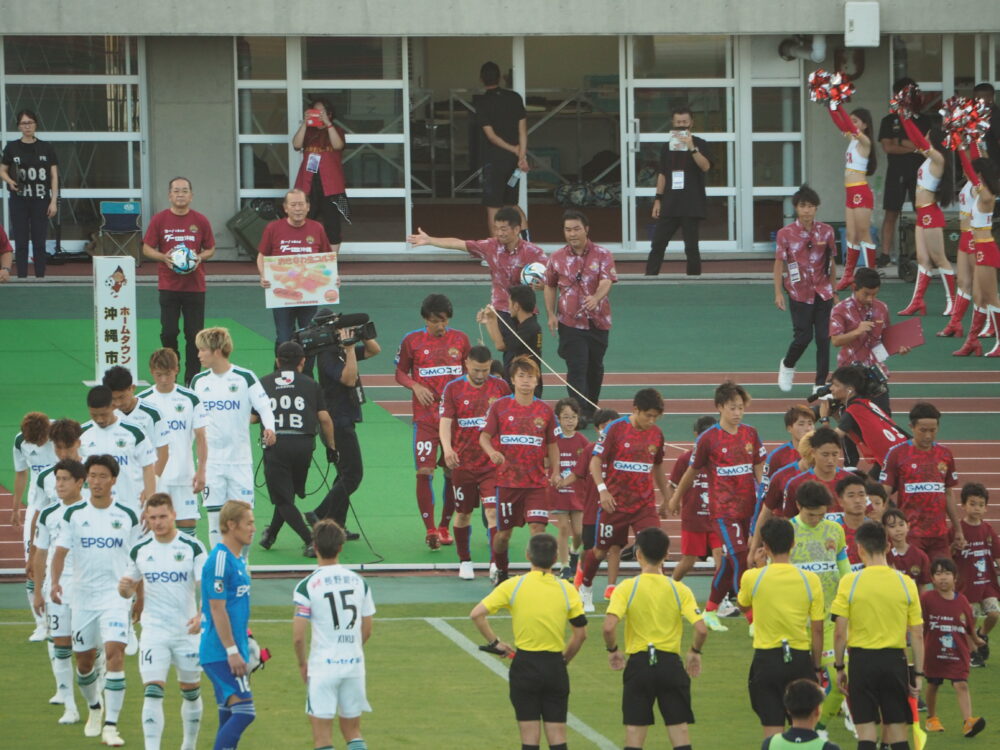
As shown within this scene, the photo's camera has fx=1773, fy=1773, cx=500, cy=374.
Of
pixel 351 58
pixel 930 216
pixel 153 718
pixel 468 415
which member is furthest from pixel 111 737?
pixel 351 58

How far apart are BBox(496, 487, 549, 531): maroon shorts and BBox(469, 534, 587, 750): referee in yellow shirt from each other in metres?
3.90

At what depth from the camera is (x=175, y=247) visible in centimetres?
1838

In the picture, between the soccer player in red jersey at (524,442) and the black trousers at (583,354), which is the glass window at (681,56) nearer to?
the black trousers at (583,354)

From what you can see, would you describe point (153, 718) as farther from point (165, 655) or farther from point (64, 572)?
point (64, 572)

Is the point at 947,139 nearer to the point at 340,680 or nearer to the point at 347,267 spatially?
the point at 347,267

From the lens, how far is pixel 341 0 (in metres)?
27.8

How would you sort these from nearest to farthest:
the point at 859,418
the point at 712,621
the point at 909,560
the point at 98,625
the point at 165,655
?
the point at 165,655
the point at 98,625
the point at 909,560
the point at 712,621
the point at 859,418

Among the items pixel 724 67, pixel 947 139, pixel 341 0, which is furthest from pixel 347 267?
pixel 947 139

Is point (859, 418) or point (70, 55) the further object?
point (70, 55)

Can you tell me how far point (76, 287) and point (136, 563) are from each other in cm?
1682

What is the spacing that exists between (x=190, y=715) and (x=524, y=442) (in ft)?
14.3

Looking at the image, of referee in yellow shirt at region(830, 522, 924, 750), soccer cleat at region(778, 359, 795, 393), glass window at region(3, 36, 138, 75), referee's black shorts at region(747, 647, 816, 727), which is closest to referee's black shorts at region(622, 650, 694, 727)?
referee's black shorts at region(747, 647, 816, 727)

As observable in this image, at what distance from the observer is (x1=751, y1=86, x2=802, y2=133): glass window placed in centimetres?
2927

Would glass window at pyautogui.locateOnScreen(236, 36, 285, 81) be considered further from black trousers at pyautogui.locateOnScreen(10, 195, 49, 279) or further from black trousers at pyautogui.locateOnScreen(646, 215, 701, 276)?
black trousers at pyautogui.locateOnScreen(646, 215, 701, 276)
